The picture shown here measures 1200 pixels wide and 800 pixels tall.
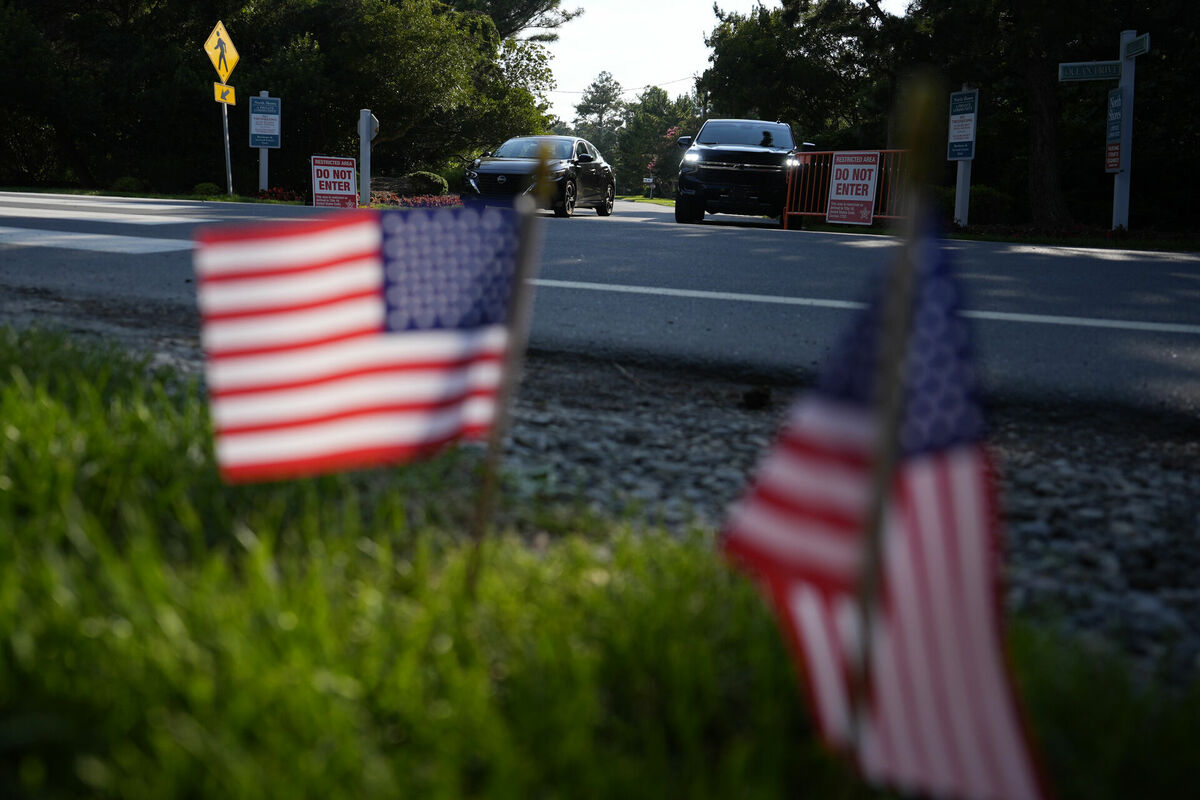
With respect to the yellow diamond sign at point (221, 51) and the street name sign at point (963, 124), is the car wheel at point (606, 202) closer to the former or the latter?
the street name sign at point (963, 124)

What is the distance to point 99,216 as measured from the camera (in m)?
10.9

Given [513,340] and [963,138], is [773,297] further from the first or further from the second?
[963,138]

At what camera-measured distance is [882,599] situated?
4.50 feet

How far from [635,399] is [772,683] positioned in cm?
222

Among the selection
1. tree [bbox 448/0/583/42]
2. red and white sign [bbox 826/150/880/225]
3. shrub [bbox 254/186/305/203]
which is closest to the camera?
red and white sign [bbox 826/150/880/225]

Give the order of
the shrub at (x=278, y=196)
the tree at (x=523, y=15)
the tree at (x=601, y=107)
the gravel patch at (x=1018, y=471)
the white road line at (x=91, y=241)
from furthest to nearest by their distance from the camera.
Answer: the tree at (x=601, y=107) < the tree at (x=523, y=15) < the shrub at (x=278, y=196) < the white road line at (x=91, y=241) < the gravel patch at (x=1018, y=471)

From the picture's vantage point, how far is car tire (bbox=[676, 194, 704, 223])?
51.1ft

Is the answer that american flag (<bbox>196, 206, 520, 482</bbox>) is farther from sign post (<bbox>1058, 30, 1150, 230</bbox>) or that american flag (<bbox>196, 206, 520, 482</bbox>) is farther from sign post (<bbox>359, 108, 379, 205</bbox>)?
sign post (<bbox>359, 108, 379, 205</bbox>)

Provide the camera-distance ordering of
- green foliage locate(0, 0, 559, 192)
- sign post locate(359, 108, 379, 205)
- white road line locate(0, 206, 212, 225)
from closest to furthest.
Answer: white road line locate(0, 206, 212, 225) < sign post locate(359, 108, 379, 205) < green foliage locate(0, 0, 559, 192)

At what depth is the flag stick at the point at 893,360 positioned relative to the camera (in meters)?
1.19

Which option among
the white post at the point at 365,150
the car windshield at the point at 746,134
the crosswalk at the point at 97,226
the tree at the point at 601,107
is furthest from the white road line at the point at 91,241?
the tree at the point at 601,107

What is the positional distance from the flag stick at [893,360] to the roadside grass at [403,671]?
0.83ft

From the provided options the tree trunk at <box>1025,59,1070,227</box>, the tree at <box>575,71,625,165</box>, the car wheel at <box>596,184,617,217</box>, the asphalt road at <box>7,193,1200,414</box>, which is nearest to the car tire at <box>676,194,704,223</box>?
the car wheel at <box>596,184,617,217</box>

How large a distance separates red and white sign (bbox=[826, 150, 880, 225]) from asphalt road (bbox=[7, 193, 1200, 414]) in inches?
257
